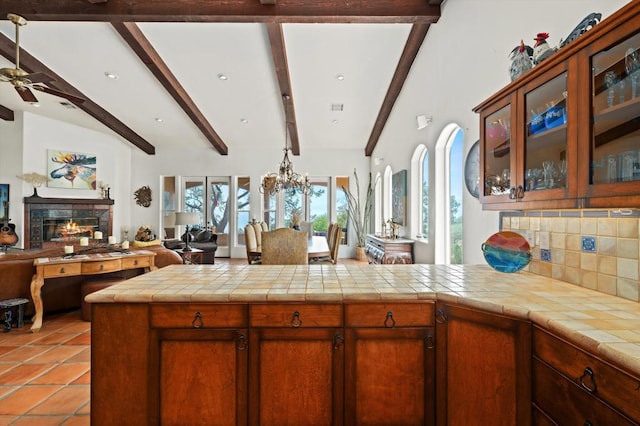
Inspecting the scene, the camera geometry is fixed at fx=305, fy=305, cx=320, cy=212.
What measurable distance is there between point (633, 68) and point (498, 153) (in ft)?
2.45

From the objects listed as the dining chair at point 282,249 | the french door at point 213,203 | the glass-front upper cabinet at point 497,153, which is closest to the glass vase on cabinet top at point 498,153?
the glass-front upper cabinet at point 497,153

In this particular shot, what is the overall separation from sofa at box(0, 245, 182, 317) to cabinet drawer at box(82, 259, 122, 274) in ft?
1.09

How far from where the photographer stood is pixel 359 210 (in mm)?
8062

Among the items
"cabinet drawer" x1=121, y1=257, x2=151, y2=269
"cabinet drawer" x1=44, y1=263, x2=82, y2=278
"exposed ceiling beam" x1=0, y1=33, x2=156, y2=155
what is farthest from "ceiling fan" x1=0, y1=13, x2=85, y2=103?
"cabinet drawer" x1=121, y1=257, x2=151, y2=269

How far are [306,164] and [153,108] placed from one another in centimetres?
370

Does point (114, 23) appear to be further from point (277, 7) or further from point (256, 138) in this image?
point (256, 138)

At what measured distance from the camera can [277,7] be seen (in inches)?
134

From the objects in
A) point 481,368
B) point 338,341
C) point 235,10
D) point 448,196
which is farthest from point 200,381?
point 235,10

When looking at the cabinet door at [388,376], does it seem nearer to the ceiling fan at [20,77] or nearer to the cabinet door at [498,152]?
the cabinet door at [498,152]

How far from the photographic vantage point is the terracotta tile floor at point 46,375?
6.21 feet

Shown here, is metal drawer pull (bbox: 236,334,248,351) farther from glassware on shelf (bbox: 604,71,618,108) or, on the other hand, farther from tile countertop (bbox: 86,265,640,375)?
glassware on shelf (bbox: 604,71,618,108)

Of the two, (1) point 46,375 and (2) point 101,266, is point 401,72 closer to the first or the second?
(2) point 101,266

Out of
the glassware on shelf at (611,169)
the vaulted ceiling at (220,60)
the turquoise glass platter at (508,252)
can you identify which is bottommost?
the turquoise glass platter at (508,252)

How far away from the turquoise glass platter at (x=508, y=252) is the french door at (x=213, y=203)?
706cm
